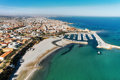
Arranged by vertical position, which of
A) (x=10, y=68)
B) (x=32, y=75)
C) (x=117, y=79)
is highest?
(x=10, y=68)

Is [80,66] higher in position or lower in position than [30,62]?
lower

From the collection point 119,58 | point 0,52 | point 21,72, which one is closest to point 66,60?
point 21,72

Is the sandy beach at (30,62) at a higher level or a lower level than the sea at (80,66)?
higher

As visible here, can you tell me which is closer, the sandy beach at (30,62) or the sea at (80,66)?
the sandy beach at (30,62)

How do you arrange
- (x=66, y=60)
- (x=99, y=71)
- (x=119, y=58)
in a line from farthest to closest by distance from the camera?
(x=119, y=58) < (x=66, y=60) < (x=99, y=71)

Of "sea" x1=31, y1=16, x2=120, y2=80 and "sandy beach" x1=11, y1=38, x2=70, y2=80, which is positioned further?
"sea" x1=31, y1=16, x2=120, y2=80

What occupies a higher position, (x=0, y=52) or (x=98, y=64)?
(x=0, y=52)

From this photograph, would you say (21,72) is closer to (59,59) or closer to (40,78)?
(40,78)

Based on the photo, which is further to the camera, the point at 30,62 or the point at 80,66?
the point at 80,66

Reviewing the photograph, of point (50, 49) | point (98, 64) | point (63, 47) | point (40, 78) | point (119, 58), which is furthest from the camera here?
point (63, 47)

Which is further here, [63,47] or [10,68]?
[63,47]

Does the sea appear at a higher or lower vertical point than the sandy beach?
lower
